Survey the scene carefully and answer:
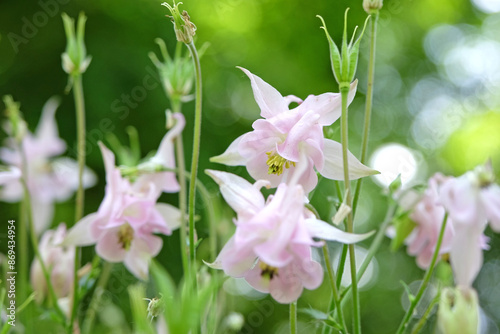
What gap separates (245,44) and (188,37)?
8.42 feet

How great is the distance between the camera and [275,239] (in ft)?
1.48

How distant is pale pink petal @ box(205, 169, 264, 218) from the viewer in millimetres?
490

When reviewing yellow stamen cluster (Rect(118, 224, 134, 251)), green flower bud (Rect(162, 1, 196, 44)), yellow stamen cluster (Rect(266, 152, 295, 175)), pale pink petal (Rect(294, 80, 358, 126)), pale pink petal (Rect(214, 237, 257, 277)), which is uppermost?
green flower bud (Rect(162, 1, 196, 44))

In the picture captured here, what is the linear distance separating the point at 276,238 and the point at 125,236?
28cm

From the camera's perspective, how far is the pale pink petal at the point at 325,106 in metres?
0.57

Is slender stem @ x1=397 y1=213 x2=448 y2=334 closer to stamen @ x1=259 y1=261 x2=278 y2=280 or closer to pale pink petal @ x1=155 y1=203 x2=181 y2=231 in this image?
stamen @ x1=259 y1=261 x2=278 y2=280

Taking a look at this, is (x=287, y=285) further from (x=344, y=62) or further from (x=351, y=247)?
(x=344, y=62)

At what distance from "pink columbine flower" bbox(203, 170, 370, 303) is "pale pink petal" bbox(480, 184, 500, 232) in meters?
0.11

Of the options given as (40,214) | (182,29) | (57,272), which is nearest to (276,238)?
(182,29)

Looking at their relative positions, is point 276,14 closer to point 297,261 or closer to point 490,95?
point 490,95

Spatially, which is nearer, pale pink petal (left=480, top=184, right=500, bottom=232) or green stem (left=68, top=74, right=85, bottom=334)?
pale pink petal (left=480, top=184, right=500, bottom=232)

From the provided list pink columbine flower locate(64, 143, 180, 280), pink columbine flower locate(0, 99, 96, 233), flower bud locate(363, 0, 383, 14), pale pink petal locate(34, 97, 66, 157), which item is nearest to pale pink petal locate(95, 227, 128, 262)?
pink columbine flower locate(64, 143, 180, 280)

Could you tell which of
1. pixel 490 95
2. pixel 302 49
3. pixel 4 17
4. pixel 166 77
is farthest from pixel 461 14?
pixel 166 77

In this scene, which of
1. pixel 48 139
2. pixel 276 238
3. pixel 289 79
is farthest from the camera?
pixel 289 79
